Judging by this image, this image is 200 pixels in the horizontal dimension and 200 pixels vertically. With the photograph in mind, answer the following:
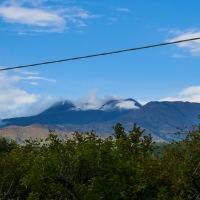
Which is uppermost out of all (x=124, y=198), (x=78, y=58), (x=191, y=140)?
(x=78, y=58)

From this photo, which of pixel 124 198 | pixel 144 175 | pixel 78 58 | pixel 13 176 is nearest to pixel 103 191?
pixel 124 198

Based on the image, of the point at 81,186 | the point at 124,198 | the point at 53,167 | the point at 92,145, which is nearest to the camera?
the point at 81,186

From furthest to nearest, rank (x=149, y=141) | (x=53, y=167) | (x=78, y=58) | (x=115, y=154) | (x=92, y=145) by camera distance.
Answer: (x=149, y=141)
(x=115, y=154)
(x=92, y=145)
(x=53, y=167)
(x=78, y=58)

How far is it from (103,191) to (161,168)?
14768 mm

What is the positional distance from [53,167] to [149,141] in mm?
47823

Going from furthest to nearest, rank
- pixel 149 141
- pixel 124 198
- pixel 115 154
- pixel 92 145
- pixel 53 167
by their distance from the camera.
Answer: pixel 149 141 → pixel 124 198 → pixel 115 154 → pixel 92 145 → pixel 53 167

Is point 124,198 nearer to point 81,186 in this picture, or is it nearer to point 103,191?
point 103,191

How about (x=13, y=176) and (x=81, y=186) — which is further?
(x=13, y=176)

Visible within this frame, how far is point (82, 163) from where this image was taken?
34000 mm

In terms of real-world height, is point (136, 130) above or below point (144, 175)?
above

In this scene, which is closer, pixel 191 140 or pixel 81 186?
pixel 81 186

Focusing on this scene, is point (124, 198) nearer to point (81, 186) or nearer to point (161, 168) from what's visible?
point (161, 168)

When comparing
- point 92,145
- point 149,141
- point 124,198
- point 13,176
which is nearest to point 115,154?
point 92,145

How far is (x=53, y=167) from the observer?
110 feet
